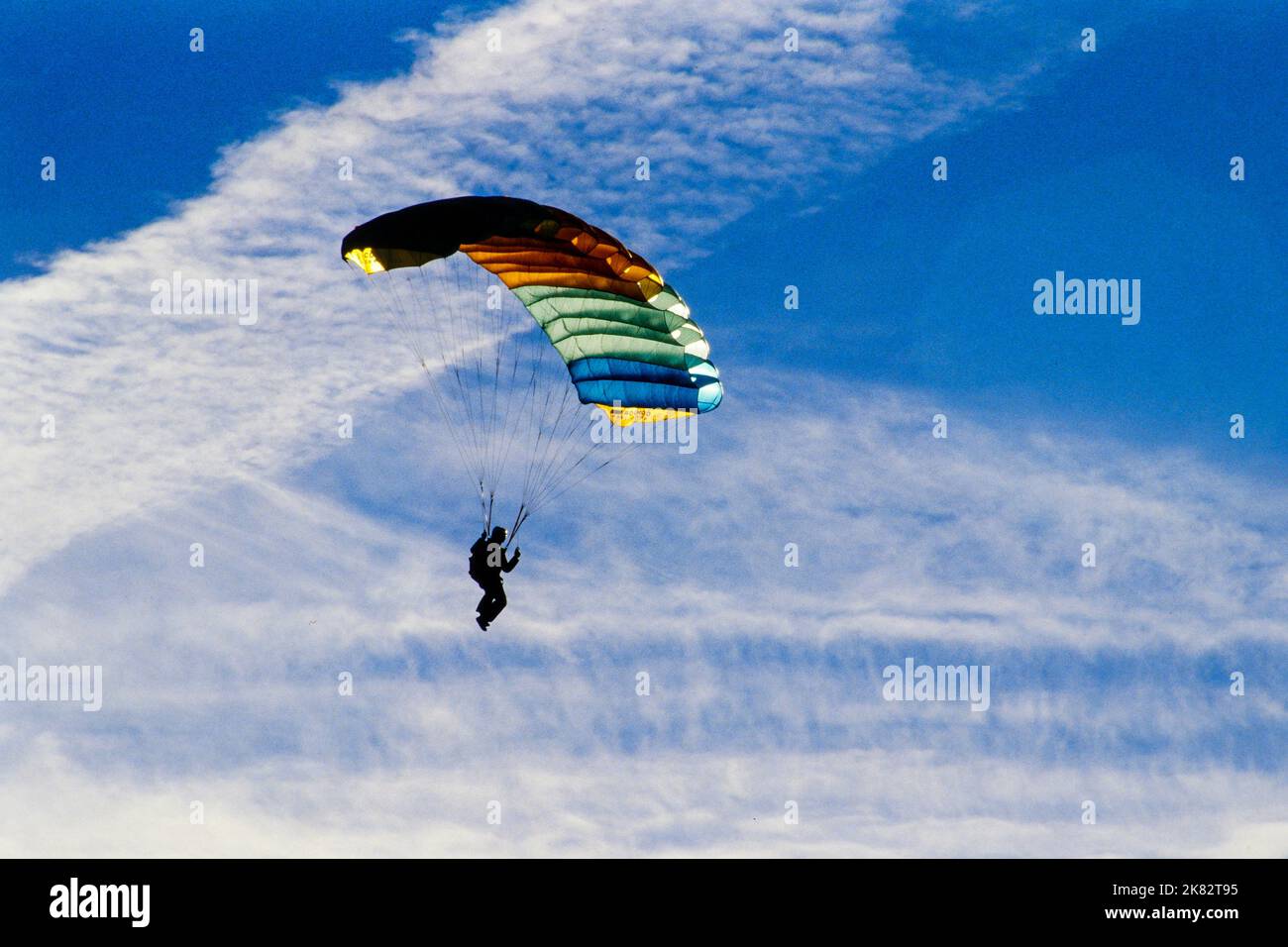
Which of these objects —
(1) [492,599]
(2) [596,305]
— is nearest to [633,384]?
(2) [596,305]

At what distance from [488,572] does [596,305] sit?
540 cm

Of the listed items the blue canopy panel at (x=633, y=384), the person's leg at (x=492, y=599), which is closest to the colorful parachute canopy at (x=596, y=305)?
the blue canopy panel at (x=633, y=384)

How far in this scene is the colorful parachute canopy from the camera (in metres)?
43.7

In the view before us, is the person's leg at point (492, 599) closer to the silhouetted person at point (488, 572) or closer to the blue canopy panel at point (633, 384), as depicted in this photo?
the silhouetted person at point (488, 572)

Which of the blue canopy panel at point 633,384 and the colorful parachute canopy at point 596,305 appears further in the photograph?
the blue canopy panel at point 633,384

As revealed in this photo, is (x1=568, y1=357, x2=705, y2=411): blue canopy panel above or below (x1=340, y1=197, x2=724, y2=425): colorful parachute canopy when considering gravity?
below

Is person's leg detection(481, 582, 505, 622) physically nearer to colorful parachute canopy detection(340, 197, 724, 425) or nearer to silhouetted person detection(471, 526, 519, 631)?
silhouetted person detection(471, 526, 519, 631)

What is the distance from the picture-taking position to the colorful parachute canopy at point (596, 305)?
43.7m

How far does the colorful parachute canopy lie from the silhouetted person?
3656mm

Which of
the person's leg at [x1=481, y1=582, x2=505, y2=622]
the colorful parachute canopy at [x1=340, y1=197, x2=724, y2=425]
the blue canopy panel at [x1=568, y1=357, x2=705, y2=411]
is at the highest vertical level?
the colorful parachute canopy at [x1=340, y1=197, x2=724, y2=425]

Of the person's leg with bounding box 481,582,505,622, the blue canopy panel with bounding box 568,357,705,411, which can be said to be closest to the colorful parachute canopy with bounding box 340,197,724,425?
the blue canopy panel with bounding box 568,357,705,411

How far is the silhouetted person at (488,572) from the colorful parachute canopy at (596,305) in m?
3.66
